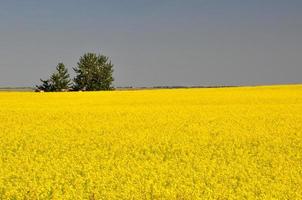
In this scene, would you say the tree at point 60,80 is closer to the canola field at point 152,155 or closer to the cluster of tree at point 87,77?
the cluster of tree at point 87,77

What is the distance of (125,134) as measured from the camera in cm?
1667

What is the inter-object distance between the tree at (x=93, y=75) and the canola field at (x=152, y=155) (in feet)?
205

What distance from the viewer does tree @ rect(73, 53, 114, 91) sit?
86000 mm

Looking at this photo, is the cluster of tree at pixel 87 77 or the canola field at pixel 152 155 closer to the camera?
the canola field at pixel 152 155

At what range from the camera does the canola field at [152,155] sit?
909 cm

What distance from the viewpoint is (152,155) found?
13.0 meters

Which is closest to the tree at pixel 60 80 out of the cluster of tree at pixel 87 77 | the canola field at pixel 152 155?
the cluster of tree at pixel 87 77

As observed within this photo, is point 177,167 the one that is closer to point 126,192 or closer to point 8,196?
point 126,192

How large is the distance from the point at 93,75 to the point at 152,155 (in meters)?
75.2

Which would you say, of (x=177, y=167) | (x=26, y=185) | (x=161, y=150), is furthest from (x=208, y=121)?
(x=26, y=185)

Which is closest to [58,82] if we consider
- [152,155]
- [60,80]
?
[60,80]

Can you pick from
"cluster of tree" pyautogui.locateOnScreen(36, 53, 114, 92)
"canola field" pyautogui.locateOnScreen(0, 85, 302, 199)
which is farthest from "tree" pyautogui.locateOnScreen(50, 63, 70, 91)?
"canola field" pyautogui.locateOnScreen(0, 85, 302, 199)

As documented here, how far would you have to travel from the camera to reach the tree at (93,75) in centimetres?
8600

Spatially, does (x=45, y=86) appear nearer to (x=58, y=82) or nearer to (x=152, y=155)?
(x=58, y=82)
